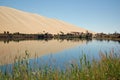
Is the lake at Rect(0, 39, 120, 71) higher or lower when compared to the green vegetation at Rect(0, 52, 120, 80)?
lower

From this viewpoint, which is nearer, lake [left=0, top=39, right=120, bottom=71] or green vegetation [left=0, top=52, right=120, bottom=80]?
green vegetation [left=0, top=52, right=120, bottom=80]

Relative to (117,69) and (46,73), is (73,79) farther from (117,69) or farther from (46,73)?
(117,69)

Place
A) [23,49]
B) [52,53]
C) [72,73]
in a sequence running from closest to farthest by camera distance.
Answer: [72,73], [52,53], [23,49]

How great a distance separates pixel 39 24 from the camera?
329ft

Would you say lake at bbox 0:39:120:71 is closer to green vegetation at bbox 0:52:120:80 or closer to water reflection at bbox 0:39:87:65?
water reflection at bbox 0:39:87:65

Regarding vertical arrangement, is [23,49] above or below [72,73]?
below

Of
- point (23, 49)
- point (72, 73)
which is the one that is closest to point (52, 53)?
point (23, 49)

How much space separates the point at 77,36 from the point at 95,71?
68.2 meters

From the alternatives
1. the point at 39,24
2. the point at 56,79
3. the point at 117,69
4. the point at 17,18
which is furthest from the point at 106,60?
the point at 39,24

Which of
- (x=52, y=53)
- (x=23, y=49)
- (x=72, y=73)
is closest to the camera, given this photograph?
(x=72, y=73)

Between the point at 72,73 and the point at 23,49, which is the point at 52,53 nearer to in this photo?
the point at 23,49

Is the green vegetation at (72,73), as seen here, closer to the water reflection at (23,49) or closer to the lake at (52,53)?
the lake at (52,53)

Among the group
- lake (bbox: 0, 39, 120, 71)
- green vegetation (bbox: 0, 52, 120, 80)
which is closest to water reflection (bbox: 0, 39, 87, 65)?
lake (bbox: 0, 39, 120, 71)

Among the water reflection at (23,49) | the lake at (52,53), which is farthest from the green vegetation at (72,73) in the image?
the water reflection at (23,49)
